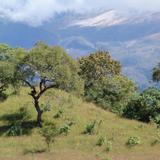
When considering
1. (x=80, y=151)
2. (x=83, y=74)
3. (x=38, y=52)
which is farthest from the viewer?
(x=83, y=74)

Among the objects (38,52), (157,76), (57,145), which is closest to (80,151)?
(57,145)

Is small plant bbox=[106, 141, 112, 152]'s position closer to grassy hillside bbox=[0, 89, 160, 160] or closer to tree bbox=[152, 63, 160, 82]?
grassy hillside bbox=[0, 89, 160, 160]

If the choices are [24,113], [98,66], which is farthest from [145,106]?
[98,66]

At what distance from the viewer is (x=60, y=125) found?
235 feet

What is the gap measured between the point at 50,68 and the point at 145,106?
18525 mm

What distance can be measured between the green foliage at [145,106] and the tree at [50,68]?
47.0ft

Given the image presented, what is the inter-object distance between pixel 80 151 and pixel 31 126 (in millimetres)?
11328

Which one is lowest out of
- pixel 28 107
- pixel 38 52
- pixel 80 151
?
pixel 80 151

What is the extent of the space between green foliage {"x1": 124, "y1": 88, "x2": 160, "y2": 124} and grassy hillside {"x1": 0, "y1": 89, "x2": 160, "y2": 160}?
4.55 m

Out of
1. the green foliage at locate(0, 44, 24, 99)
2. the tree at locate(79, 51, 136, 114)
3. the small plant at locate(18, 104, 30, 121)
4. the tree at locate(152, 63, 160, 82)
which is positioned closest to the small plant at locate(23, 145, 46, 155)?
the green foliage at locate(0, 44, 24, 99)

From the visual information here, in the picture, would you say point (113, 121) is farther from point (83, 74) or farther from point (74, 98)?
point (83, 74)

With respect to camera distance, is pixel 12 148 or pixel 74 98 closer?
pixel 12 148

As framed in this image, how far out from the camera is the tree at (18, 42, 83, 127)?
68438 millimetres

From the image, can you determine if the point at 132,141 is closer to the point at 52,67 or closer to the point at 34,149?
the point at 34,149
